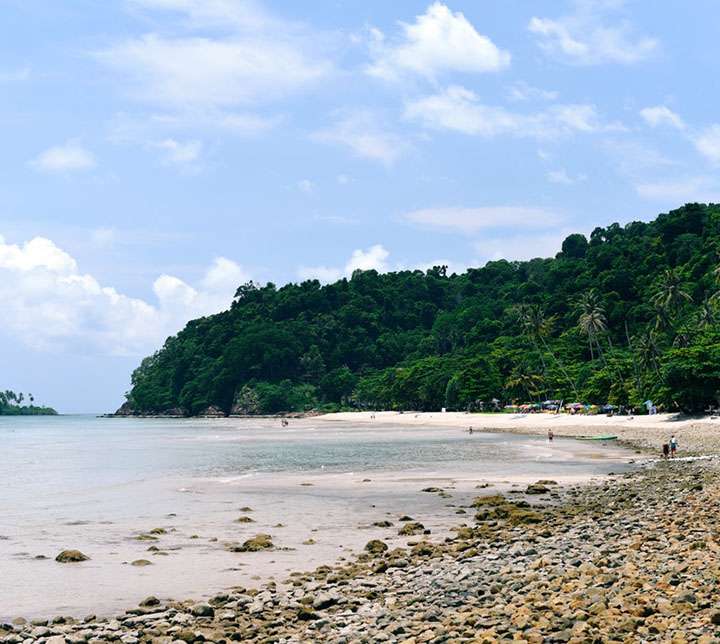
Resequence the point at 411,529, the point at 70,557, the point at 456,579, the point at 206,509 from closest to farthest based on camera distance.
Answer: the point at 456,579, the point at 70,557, the point at 411,529, the point at 206,509

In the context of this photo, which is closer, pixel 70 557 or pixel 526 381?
pixel 70 557

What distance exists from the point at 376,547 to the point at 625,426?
68952 millimetres

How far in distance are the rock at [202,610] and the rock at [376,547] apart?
617 centimetres

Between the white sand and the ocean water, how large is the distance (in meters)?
6.32

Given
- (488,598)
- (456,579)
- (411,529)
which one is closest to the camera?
(488,598)

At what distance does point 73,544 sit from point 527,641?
17.3m

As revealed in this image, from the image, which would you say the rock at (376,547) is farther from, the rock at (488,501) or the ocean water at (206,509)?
the rock at (488,501)

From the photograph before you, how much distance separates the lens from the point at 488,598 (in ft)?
43.2

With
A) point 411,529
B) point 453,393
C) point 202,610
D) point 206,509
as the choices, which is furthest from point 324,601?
point 453,393

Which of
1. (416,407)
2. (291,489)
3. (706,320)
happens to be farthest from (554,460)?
(416,407)

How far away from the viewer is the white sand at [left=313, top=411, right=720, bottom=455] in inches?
2287

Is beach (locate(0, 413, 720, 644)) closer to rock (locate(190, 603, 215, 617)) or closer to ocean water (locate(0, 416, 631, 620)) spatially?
rock (locate(190, 603, 215, 617))

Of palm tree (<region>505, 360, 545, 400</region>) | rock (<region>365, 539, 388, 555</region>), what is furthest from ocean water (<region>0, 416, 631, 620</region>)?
palm tree (<region>505, 360, 545, 400</region>)

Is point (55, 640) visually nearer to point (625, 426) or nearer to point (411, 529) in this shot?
point (411, 529)
